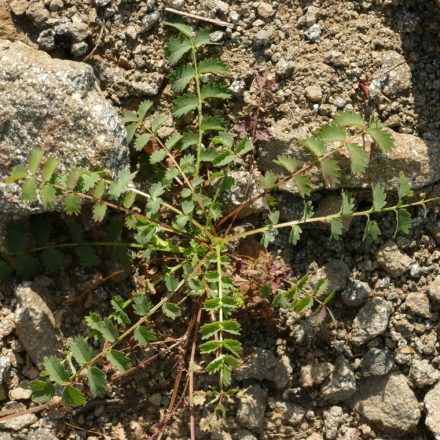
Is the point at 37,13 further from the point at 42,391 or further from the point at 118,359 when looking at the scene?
the point at 42,391

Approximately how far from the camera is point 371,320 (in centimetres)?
546

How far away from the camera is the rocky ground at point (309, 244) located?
5.36 metres

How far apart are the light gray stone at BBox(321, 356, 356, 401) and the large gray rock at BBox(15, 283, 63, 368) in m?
1.77

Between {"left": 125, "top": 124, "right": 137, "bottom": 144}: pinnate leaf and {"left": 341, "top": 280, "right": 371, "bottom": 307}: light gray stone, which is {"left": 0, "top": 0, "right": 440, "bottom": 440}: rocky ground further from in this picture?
{"left": 125, "top": 124, "right": 137, "bottom": 144}: pinnate leaf

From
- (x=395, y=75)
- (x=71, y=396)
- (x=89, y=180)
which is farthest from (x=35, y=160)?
(x=395, y=75)

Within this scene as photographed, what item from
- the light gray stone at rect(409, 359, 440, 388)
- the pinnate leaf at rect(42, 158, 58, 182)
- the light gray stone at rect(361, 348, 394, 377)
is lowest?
the light gray stone at rect(409, 359, 440, 388)

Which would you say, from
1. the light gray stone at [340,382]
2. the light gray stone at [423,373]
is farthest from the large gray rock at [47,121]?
the light gray stone at [423,373]

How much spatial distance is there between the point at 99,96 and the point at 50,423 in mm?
2115

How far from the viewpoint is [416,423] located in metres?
5.44

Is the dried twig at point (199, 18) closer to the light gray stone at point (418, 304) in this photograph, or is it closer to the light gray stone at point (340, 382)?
the light gray stone at point (418, 304)

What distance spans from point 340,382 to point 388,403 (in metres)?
0.35

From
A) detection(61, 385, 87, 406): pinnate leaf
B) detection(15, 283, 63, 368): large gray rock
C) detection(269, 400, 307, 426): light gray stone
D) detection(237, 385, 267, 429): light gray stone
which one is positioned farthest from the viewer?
detection(269, 400, 307, 426): light gray stone

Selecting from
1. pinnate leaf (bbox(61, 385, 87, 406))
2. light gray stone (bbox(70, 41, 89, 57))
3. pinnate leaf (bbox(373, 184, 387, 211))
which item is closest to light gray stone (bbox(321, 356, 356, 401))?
pinnate leaf (bbox(373, 184, 387, 211))

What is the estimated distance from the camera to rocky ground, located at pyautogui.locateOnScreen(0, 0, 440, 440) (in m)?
5.36
